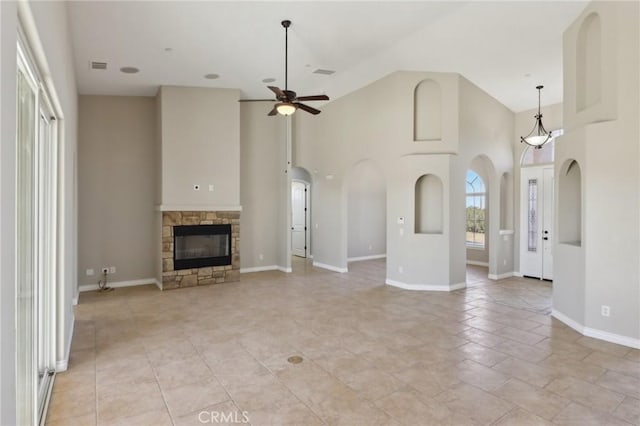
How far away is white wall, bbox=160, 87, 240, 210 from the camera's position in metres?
7.16

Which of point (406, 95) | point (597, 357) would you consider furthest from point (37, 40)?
point (406, 95)

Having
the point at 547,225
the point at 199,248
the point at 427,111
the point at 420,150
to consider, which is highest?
the point at 427,111

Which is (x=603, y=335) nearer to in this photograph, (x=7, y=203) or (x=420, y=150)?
(x=420, y=150)

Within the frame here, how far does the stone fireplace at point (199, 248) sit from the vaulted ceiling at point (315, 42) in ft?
8.53

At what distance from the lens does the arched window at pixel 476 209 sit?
9.71 metres

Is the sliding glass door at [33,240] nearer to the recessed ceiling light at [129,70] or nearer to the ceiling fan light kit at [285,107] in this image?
the ceiling fan light kit at [285,107]

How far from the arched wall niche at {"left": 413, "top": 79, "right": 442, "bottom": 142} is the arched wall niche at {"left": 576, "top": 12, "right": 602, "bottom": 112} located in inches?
91.1

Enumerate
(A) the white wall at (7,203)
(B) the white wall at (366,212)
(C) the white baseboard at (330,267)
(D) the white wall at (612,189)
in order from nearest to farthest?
(A) the white wall at (7,203) < (D) the white wall at (612,189) < (C) the white baseboard at (330,267) < (B) the white wall at (366,212)

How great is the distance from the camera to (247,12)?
466cm

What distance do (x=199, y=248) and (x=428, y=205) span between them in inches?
182

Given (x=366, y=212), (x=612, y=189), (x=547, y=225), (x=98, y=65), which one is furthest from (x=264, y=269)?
(x=612, y=189)

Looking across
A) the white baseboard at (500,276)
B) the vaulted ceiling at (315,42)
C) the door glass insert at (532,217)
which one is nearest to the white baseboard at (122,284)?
the vaulted ceiling at (315,42)

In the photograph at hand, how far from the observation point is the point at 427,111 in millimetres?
7047

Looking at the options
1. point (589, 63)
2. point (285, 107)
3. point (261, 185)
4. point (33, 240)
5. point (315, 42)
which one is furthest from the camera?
point (261, 185)
